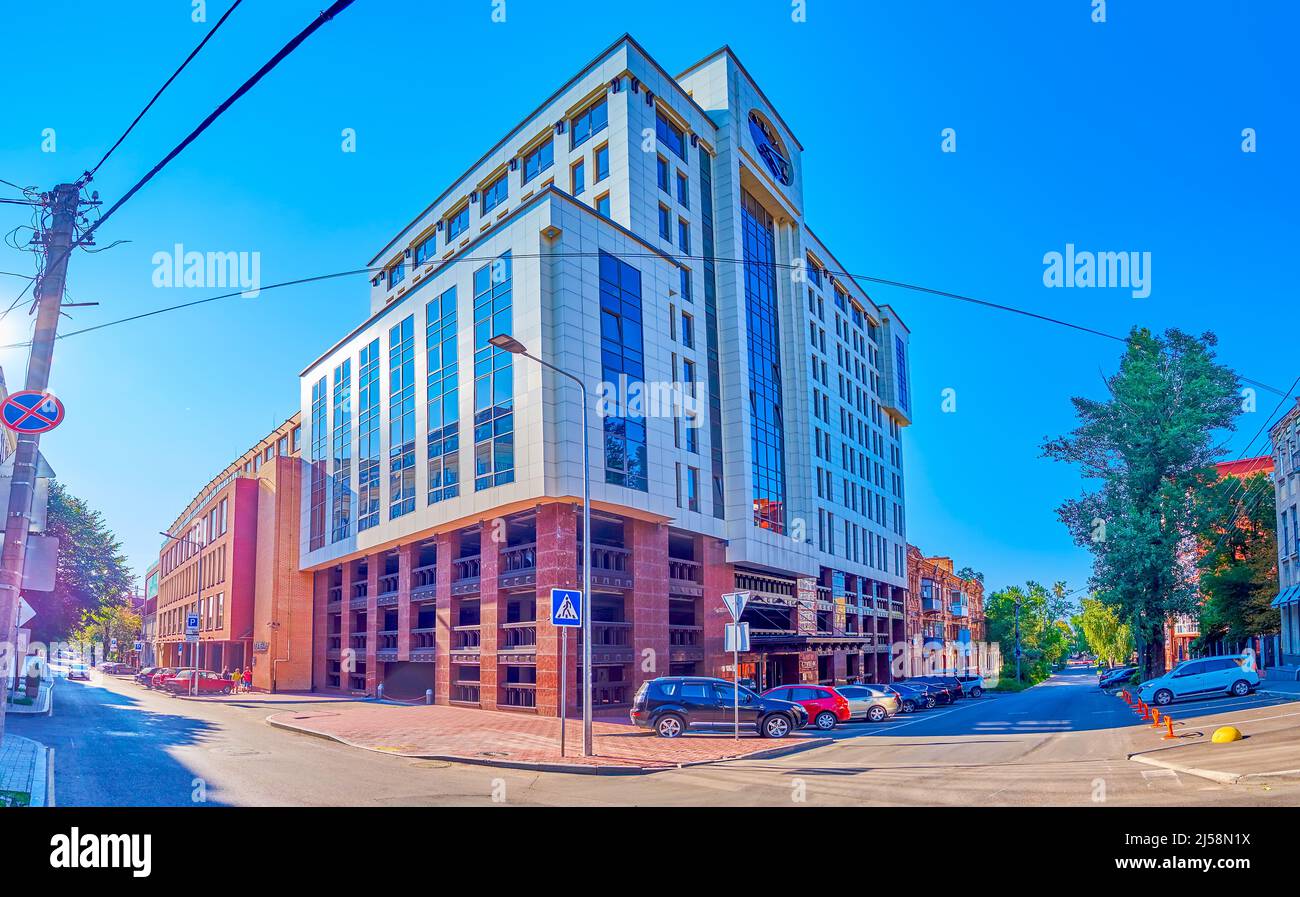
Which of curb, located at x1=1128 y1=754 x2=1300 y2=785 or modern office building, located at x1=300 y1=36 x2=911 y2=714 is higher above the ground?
modern office building, located at x1=300 y1=36 x2=911 y2=714

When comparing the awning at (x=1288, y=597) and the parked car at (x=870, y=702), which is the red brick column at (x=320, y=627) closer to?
the parked car at (x=870, y=702)

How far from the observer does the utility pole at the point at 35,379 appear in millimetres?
10539

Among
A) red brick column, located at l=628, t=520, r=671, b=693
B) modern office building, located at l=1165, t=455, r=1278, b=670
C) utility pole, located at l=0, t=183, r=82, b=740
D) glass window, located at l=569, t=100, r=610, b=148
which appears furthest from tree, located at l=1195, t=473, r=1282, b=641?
utility pole, located at l=0, t=183, r=82, b=740

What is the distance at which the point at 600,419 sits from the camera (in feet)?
111

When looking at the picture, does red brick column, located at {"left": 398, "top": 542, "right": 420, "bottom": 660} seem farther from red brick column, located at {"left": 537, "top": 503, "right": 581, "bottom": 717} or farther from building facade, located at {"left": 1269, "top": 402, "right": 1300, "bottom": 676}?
building facade, located at {"left": 1269, "top": 402, "right": 1300, "bottom": 676}

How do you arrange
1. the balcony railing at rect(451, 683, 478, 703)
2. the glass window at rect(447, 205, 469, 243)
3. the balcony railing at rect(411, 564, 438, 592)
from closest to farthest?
the balcony railing at rect(451, 683, 478, 703)
the balcony railing at rect(411, 564, 438, 592)
the glass window at rect(447, 205, 469, 243)

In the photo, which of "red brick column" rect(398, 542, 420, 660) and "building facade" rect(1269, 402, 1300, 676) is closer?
"red brick column" rect(398, 542, 420, 660)

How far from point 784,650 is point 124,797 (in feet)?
116

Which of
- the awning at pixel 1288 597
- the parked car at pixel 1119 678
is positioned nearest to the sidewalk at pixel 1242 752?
the awning at pixel 1288 597

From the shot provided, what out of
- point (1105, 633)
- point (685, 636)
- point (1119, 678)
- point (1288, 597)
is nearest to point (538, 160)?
point (685, 636)

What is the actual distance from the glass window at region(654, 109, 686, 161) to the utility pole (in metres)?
31.7

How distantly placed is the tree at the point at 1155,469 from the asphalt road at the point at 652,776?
16.1m

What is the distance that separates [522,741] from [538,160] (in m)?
32.7

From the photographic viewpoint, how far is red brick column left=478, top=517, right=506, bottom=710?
114 ft
